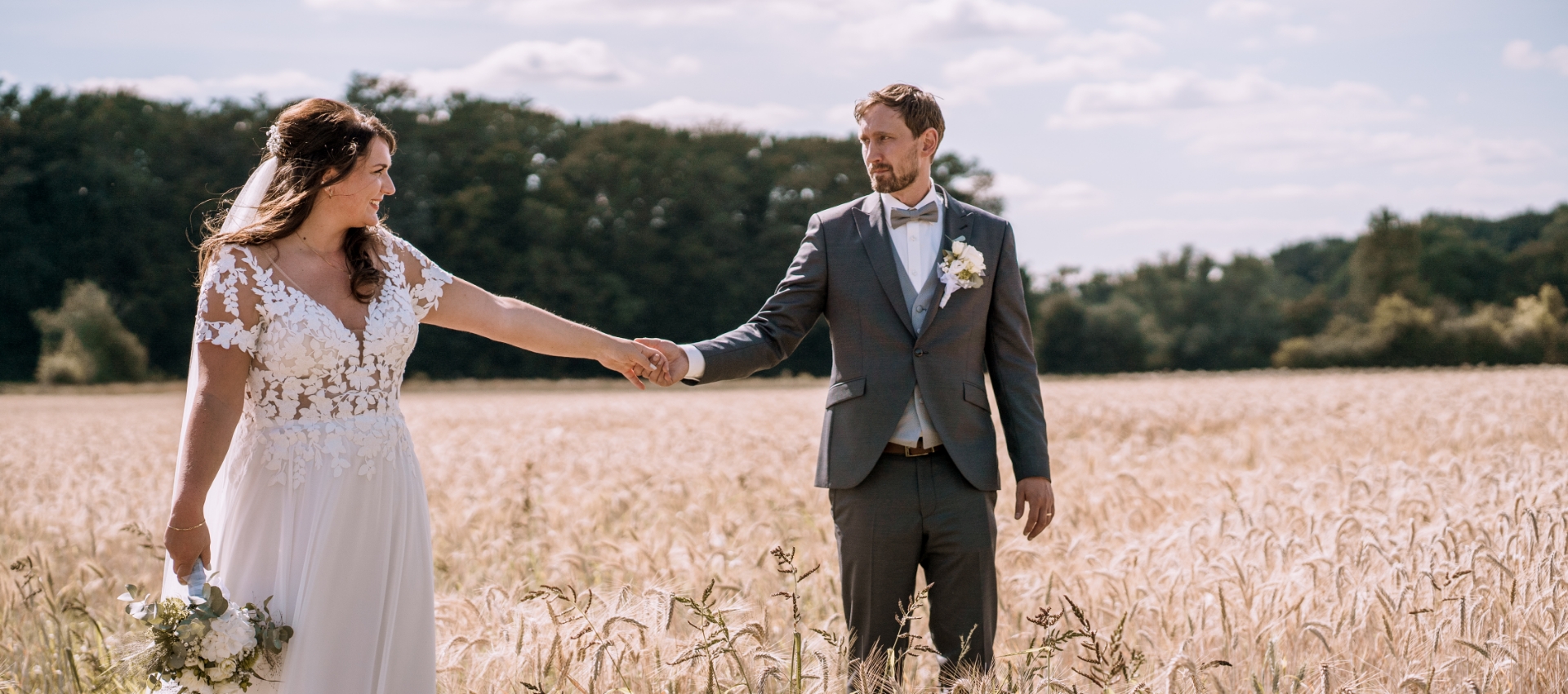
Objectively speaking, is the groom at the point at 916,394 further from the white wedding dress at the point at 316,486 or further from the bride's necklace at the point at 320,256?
the bride's necklace at the point at 320,256

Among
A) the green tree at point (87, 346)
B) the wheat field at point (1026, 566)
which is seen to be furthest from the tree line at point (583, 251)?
the wheat field at point (1026, 566)

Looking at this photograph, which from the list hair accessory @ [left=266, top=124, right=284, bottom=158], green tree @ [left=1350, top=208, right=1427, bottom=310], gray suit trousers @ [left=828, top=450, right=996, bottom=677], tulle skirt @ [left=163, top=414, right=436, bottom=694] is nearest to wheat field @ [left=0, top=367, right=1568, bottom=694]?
gray suit trousers @ [left=828, top=450, right=996, bottom=677]

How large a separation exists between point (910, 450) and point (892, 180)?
0.98 metres

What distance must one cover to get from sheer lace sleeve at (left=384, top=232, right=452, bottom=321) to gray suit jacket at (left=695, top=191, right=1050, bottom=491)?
1.02m

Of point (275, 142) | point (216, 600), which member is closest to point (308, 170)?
point (275, 142)

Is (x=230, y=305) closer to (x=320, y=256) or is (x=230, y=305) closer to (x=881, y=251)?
(x=320, y=256)

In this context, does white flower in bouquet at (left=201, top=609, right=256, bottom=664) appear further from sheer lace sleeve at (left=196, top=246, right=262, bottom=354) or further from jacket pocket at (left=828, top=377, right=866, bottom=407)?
jacket pocket at (left=828, top=377, right=866, bottom=407)

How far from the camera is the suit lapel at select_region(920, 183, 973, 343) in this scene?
164 inches

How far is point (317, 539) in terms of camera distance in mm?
3543

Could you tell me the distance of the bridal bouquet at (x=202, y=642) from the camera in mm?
3275

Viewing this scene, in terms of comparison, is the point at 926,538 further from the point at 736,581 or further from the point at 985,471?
the point at 736,581

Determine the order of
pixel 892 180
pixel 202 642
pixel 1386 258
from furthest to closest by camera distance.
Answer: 1. pixel 1386 258
2. pixel 892 180
3. pixel 202 642

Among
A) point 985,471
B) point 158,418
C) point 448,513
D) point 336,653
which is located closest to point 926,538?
point 985,471

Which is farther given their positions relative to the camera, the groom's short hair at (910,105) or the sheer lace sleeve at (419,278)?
the groom's short hair at (910,105)
